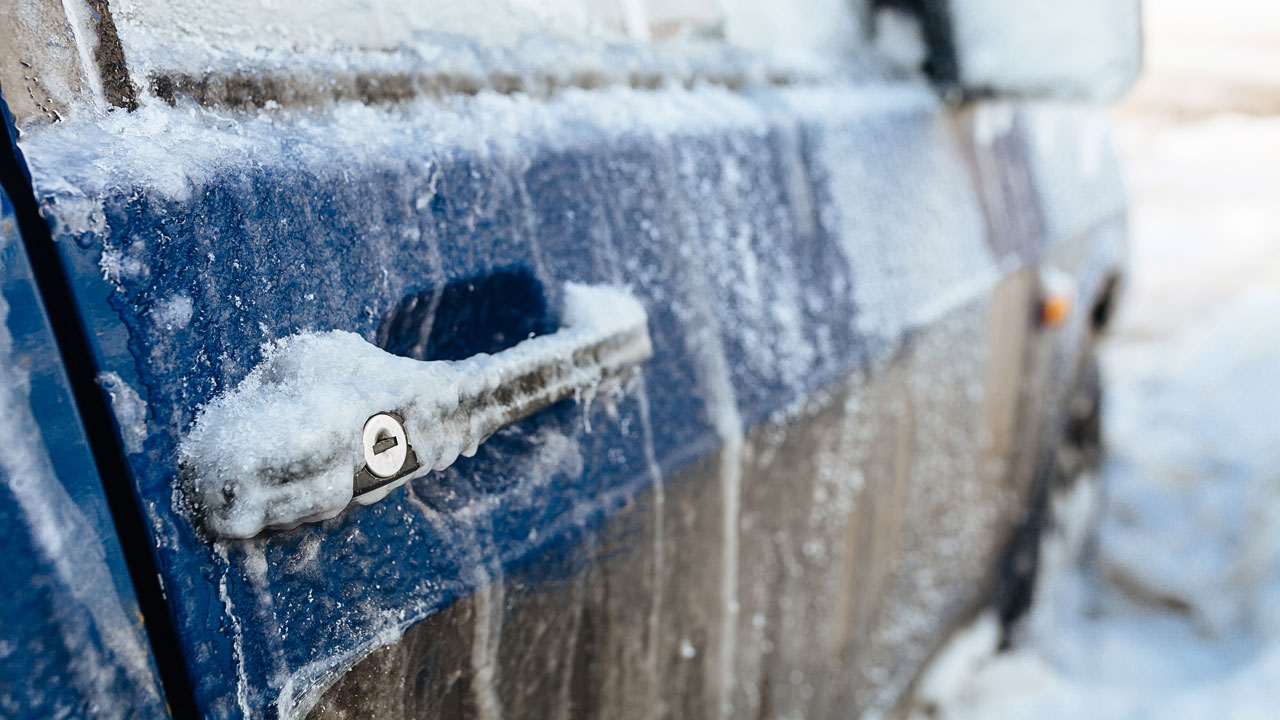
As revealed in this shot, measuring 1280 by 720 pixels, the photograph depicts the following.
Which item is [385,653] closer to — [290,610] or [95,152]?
[290,610]

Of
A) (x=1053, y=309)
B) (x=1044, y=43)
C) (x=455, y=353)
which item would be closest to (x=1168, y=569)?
(x=1053, y=309)

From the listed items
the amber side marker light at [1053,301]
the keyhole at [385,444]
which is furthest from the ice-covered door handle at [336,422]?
the amber side marker light at [1053,301]

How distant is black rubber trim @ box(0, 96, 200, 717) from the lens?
0.52 meters

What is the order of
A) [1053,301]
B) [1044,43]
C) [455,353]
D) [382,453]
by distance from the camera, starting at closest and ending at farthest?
1. [382,453]
2. [455,353]
3. [1044,43]
4. [1053,301]

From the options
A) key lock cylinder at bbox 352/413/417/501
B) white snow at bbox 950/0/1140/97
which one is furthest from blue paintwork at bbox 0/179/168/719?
white snow at bbox 950/0/1140/97

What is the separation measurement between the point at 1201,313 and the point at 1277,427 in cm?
378

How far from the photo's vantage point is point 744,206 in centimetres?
110

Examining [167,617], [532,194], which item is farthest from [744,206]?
[167,617]

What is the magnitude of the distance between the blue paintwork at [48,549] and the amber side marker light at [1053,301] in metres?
2.10

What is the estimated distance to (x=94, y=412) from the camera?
53cm

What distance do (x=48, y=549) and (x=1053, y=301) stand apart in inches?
84.8

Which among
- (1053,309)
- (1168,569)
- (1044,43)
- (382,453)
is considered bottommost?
(1168,569)

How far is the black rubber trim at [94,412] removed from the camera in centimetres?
52

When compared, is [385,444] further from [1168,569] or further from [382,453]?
[1168,569]
